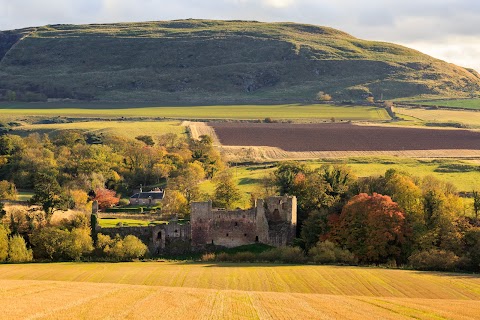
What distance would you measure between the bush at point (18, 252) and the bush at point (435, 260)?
29.7 metres

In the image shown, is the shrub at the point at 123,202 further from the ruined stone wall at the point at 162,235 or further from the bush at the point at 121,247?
the bush at the point at 121,247

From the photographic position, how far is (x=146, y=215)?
76.5 metres

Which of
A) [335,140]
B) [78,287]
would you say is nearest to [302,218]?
[78,287]

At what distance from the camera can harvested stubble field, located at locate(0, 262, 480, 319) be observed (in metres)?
39.7

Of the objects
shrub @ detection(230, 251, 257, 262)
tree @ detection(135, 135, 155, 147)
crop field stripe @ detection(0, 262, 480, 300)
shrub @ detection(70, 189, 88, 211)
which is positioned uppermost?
tree @ detection(135, 135, 155, 147)

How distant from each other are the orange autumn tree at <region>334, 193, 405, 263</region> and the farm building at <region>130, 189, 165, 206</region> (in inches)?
988

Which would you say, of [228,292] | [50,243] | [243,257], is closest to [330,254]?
[243,257]

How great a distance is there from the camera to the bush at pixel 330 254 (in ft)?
205

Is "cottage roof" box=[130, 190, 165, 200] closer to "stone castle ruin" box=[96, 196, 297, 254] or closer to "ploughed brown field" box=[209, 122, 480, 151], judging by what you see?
"stone castle ruin" box=[96, 196, 297, 254]

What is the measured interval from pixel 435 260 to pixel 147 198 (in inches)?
1414

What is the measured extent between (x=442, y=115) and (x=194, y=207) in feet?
407

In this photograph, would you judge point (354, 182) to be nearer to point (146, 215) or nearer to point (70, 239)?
point (146, 215)

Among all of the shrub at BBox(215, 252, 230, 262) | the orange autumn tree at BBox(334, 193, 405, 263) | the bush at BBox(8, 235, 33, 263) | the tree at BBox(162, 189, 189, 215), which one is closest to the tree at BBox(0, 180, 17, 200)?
the tree at BBox(162, 189, 189, 215)

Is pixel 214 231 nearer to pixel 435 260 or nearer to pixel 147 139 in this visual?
pixel 435 260
